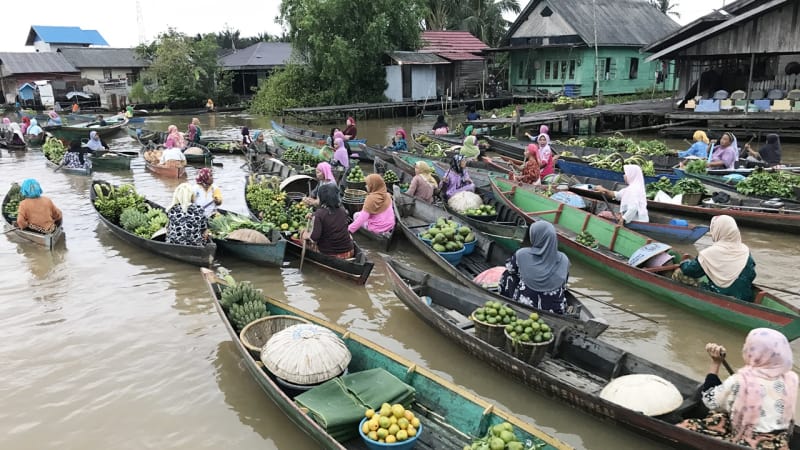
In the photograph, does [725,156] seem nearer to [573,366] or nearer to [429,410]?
[573,366]

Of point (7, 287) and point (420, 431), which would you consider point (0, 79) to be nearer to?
A: point (7, 287)

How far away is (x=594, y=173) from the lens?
13000mm

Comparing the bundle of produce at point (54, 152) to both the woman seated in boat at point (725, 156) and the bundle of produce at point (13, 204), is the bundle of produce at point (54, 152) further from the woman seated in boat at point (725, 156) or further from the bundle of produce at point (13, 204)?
the woman seated in boat at point (725, 156)

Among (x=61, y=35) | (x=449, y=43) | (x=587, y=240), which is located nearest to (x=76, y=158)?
(x=587, y=240)

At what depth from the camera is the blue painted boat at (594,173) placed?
11.9m

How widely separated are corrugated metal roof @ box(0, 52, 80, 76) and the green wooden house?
31.8m

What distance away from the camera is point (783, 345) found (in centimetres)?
353

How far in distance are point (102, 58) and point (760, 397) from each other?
4758cm

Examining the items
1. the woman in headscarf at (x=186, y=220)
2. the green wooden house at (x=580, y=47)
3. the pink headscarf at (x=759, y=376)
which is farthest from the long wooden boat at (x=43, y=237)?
the green wooden house at (x=580, y=47)

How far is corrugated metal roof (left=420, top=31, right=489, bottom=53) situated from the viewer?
32938 millimetres

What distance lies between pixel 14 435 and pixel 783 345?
6.43m

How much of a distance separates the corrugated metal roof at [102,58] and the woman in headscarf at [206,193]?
127ft

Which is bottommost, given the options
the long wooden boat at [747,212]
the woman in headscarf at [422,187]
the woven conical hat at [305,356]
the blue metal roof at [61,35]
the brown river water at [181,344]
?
the brown river water at [181,344]

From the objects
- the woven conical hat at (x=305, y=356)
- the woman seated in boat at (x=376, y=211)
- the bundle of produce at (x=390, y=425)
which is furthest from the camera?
the woman seated in boat at (x=376, y=211)
